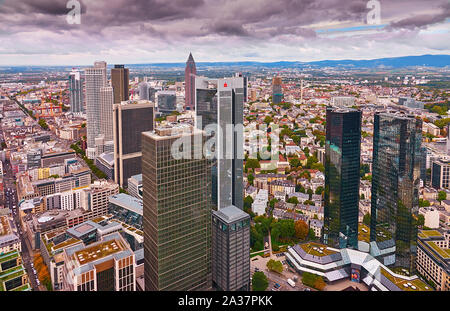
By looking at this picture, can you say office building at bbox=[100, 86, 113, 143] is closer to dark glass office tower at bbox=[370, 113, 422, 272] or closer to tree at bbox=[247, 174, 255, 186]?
tree at bbox=[247, 174, 255, 186]

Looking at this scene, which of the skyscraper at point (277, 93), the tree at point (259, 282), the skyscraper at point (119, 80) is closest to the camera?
the tree at point (259, 282)

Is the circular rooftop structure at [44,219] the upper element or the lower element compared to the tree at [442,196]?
upper

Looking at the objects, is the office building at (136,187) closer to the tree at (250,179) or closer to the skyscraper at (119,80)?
the tree at (250,179)

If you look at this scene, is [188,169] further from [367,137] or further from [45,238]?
[367,137]

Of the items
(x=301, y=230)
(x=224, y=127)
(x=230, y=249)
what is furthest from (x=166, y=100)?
(x=230, y=249)

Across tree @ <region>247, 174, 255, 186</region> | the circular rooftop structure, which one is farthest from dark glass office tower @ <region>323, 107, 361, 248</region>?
the circular rooftop structure

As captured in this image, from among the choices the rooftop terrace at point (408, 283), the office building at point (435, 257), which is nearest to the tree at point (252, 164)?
the office building at point (435, 257)

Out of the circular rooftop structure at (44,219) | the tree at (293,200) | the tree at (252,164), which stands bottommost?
the tree at (293,200)

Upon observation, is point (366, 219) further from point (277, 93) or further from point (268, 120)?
point (277, 93)
